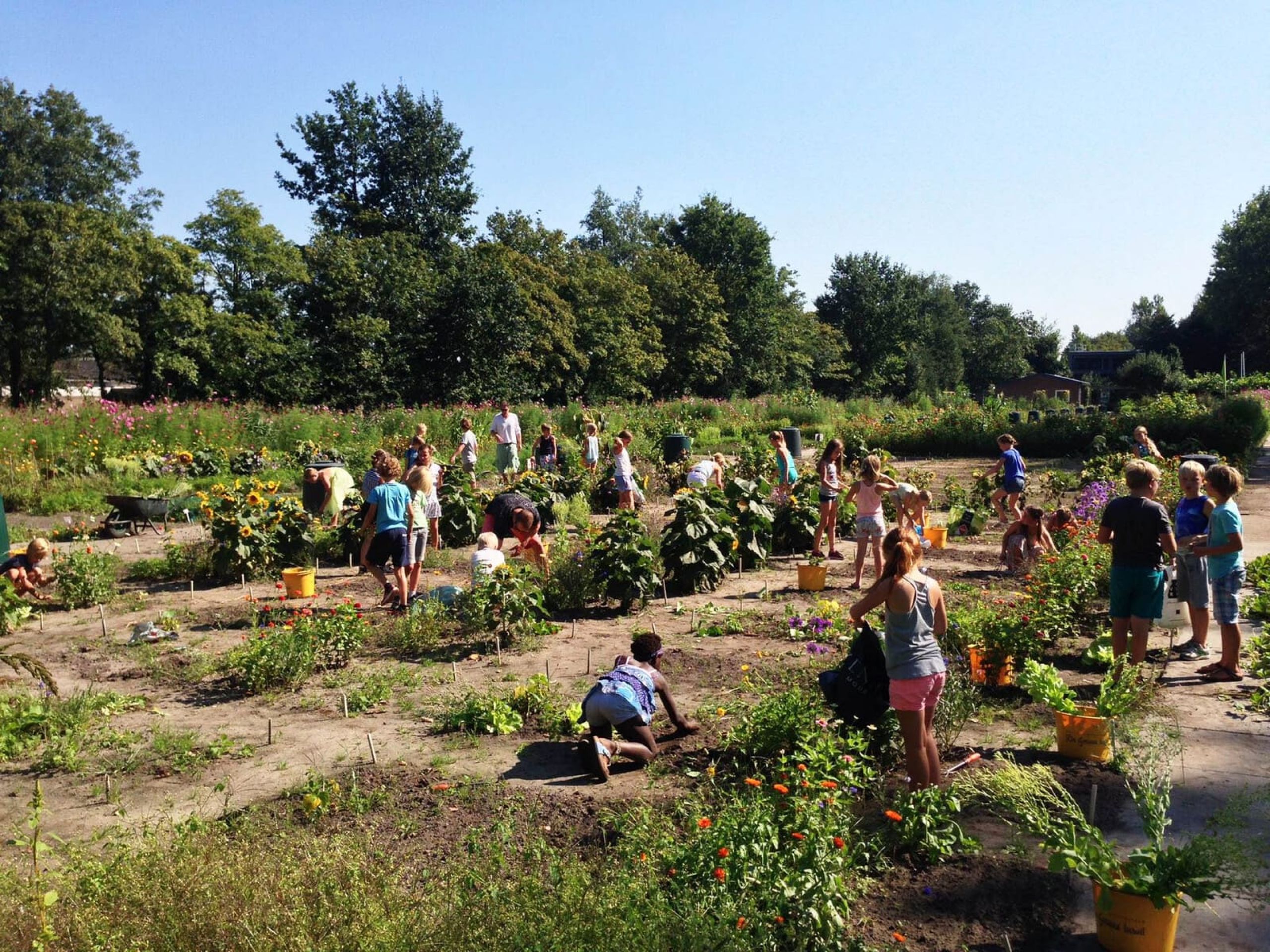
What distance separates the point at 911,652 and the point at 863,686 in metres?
0.61

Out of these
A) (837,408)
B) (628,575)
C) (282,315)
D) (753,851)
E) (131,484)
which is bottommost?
(753,851)

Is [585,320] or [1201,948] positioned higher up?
[585,320]

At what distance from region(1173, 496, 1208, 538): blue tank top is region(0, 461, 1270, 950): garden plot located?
1038 mm

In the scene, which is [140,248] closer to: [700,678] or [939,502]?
[939,502]

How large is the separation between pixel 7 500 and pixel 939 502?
16.2 meters

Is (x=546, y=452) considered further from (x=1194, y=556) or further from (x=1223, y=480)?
(x=1223, y=480)

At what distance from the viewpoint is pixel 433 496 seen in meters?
11.5

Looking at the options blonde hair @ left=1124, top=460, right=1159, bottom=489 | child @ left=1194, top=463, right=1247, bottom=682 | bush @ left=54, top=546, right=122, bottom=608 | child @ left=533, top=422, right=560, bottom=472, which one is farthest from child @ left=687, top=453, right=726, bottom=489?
bush @ left=54, top=546, right=122, bottom=608

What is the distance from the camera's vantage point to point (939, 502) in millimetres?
17188

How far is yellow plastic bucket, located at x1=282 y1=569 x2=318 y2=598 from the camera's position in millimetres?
9578

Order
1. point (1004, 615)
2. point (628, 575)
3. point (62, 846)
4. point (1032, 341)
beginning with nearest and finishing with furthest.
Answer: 1. point (62, 846)
2. point (1004, 615)
3. point (628, 575)
4. point (1032, 341)

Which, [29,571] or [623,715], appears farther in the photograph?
[29,571]

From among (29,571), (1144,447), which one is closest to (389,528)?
(29,571)

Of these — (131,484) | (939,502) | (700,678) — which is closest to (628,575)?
(700,678)
